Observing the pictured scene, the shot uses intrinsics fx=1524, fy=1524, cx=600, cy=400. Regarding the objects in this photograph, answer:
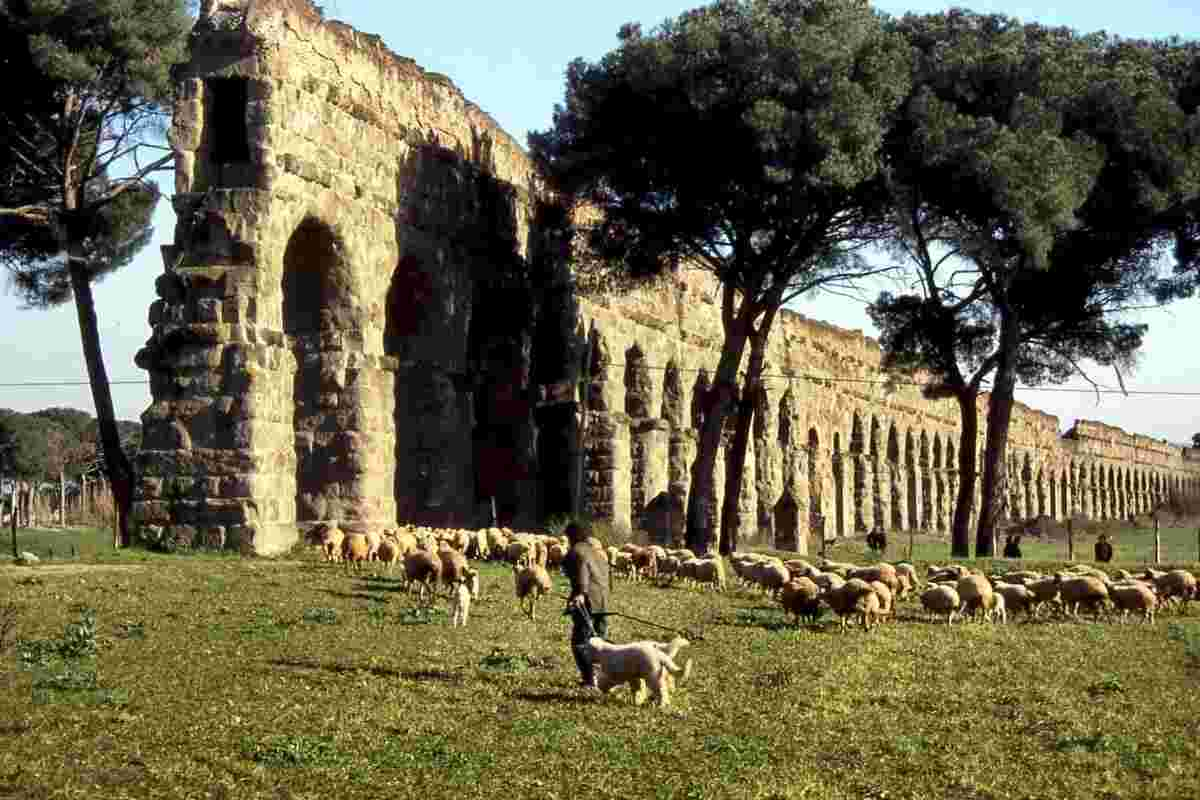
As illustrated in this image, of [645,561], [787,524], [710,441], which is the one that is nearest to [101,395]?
[645,561]

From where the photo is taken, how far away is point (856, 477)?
53.7 meters

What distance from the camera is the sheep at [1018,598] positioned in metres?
16.9

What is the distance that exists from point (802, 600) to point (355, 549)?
5.94m

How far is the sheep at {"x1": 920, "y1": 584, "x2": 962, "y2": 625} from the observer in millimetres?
16047

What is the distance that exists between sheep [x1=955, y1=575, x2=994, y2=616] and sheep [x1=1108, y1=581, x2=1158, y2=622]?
1719 millimetres

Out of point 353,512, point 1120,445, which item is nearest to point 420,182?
point 353,512

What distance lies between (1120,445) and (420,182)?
292 feet

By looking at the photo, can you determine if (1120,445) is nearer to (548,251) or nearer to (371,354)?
(548,251)

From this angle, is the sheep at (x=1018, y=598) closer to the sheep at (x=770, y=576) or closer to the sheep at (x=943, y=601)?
the sheep at (x=943, y=601)

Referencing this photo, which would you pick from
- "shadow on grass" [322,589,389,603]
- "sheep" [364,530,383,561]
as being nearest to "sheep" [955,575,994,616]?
"shadow on grass" [322,589,389,603]

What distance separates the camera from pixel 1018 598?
55.5 ft

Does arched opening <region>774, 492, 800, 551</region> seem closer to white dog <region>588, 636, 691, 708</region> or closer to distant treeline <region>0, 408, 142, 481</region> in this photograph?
white dog <region>588, 636, 691, 708</region>

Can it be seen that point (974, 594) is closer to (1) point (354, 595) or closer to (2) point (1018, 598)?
(2) point (1018, 598)

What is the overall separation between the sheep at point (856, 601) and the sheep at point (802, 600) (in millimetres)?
176
